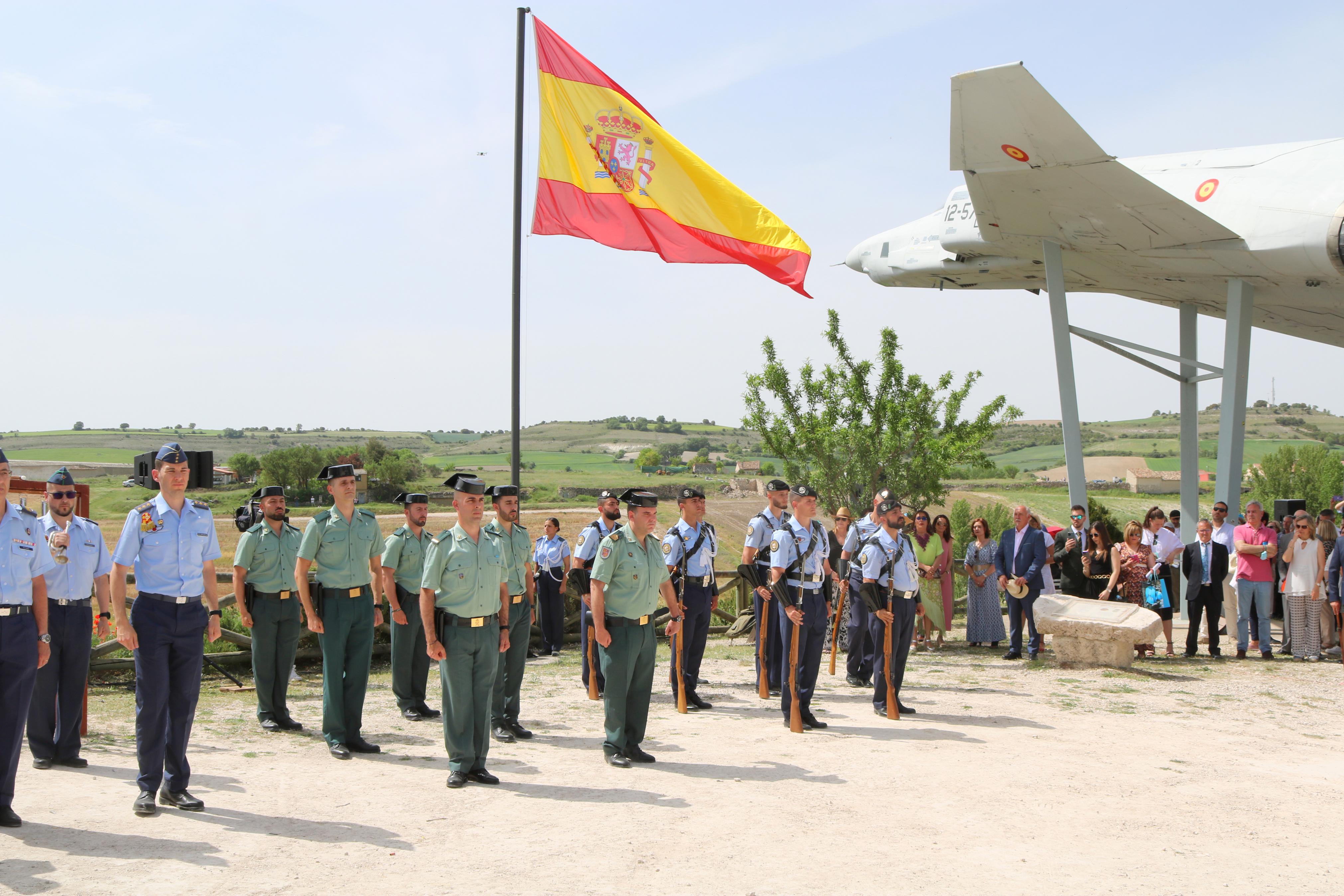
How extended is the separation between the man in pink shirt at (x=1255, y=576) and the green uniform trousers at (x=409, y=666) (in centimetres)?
967

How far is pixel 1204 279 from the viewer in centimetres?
1520

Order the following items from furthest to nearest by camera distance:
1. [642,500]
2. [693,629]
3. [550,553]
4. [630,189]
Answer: [550,553] < [630,189] < [693,629] < [642,500]

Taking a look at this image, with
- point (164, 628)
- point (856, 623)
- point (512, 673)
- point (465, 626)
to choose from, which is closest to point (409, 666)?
point (512, 673)

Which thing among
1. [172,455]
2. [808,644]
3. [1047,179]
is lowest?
[808,644]

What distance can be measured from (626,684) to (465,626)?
130 centimetres

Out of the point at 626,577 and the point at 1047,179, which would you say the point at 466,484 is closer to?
the point at 626,577

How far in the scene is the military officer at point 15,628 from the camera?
203 inches

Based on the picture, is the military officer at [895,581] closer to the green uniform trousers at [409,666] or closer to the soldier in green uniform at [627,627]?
the soldier in green uniform at [627,627]

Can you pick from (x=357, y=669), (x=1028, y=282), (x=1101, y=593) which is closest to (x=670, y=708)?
(x=357, y=669)

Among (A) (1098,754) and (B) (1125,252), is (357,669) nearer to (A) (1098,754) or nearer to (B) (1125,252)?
(A) (1098,754)

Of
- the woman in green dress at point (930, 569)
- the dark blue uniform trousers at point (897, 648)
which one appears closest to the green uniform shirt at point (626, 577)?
the dark blue uniform trousers at point (897, 648)

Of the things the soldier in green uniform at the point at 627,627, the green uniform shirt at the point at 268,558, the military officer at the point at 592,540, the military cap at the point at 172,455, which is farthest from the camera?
the military officer at the point at 592,540

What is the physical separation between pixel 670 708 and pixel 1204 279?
11.4m

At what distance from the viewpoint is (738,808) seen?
5.77m
